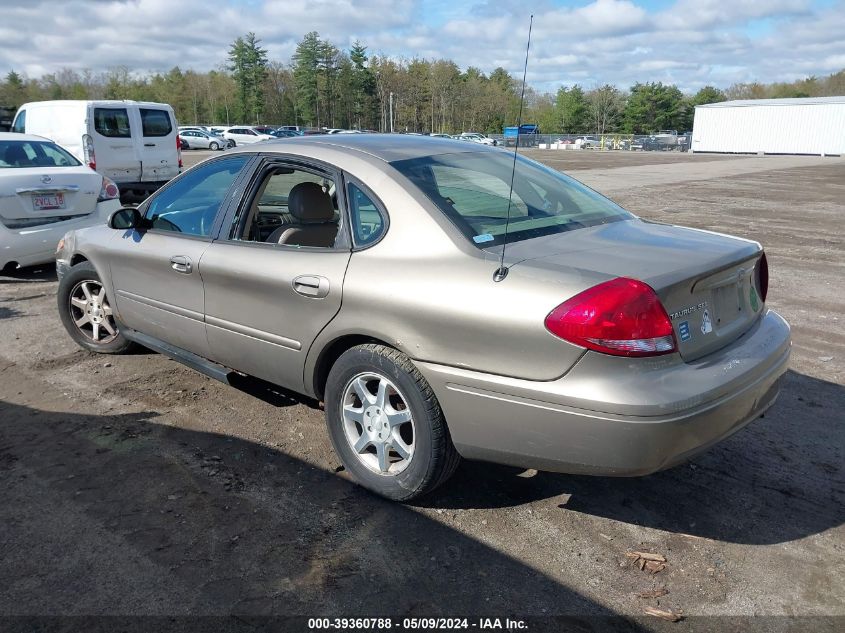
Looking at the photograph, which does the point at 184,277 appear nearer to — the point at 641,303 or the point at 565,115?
the point at 641,303

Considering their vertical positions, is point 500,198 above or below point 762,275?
above

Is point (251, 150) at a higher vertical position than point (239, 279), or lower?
higher

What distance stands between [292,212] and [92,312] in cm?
219

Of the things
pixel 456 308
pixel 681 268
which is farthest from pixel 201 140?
pixel 681 268

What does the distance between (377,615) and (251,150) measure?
106 inches

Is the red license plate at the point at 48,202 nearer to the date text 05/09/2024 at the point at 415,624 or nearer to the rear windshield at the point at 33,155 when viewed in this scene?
the rear windshield at the point at 33,155

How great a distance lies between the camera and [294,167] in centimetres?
382

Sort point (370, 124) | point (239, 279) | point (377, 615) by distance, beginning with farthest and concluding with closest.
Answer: point (370, 124)
point (239, 279)
point (377, 615)

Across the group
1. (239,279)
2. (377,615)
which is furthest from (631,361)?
(239,279)

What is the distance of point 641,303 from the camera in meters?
2.63

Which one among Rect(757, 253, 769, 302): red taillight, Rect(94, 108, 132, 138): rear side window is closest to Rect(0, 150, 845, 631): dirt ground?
Rect(757, 253, 769, 302): red taillight

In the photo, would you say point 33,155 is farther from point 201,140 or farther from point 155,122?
point 201,140

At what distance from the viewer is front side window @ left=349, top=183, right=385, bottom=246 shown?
10.8 feet

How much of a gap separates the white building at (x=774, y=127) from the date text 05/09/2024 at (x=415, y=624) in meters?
70.4
